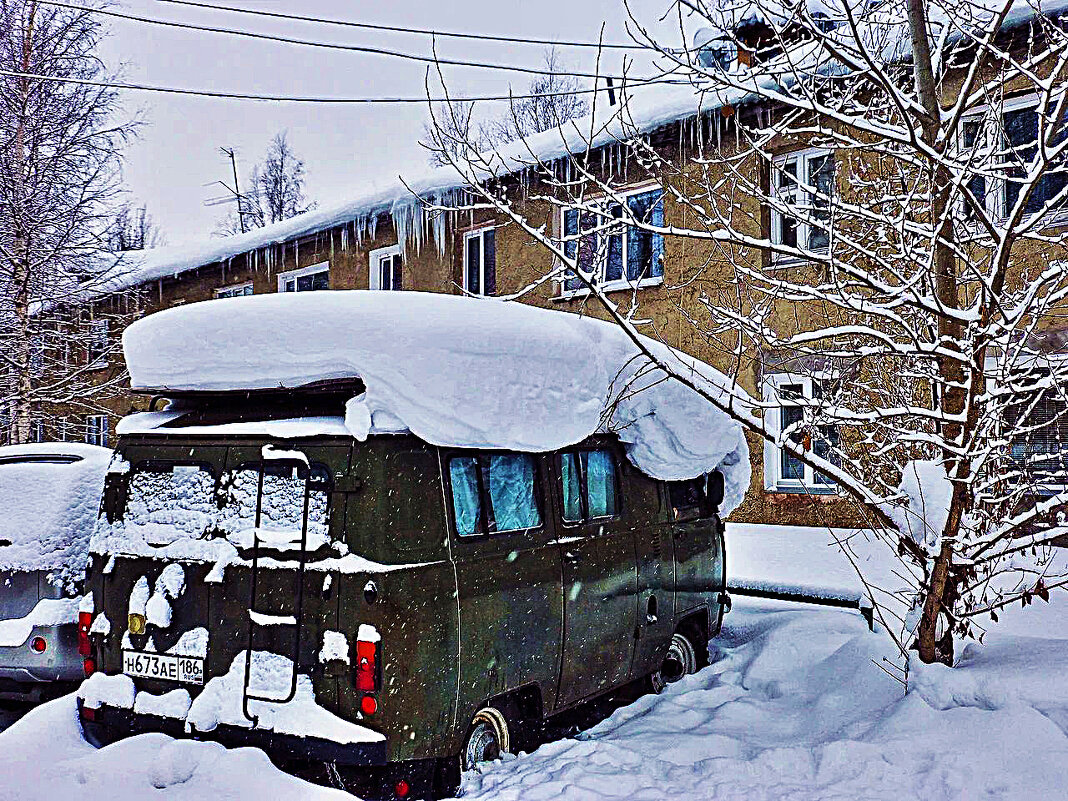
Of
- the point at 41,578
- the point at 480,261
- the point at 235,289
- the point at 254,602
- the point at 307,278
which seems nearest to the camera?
the point at 254,602

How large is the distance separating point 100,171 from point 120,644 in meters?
14.1

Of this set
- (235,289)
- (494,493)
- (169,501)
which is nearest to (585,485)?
(494,493)

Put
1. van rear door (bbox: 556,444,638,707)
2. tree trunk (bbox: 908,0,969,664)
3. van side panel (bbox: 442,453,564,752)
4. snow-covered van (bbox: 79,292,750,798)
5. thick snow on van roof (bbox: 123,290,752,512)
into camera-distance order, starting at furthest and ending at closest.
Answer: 1. van rear door (bbox: 556,444,638,707)
2. tree trunk (bbox: 908,0,969,664)
3. van side panel (bbox: 442,453,564,752)
4. thick snow on van roof (bbox: 123,290,752,512)
5. snow-covered van (bbox: 79,292,750,798)

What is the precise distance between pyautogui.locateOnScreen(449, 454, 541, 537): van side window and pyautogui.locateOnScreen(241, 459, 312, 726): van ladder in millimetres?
663

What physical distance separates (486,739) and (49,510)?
316 cm

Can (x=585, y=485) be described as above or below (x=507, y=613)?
above

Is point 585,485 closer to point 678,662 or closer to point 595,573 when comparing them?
point 595,573

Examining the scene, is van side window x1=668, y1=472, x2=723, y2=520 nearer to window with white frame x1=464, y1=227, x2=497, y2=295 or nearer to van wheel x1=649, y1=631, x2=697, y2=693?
van wheel x1=649, y1=631, x2=697, y2=693

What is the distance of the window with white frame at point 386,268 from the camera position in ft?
56.7

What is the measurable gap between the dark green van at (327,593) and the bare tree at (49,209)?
11.4 m

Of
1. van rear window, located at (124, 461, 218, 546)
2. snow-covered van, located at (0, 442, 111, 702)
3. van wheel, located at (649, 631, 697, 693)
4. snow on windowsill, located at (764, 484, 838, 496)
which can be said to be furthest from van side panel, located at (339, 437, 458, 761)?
snow on windowsill, located at (764, 484, 838, 496)

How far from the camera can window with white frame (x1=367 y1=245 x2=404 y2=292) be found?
17297mm

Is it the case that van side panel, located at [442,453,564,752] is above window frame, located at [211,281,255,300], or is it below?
below

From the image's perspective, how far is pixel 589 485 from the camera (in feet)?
17.4
